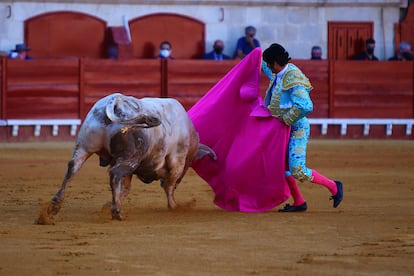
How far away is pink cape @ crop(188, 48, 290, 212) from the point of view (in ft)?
22.6

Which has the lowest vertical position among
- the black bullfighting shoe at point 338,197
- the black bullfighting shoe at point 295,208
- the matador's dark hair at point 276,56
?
the black bullfighting shoe at point 295,208

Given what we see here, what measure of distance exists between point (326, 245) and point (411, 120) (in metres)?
10.1

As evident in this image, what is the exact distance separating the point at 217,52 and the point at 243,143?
7.95 meters

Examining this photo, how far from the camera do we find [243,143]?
710 centimetres

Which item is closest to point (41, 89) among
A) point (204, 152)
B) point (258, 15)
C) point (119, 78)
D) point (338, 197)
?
point (119, 78)

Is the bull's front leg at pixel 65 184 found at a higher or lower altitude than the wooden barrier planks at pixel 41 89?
lower

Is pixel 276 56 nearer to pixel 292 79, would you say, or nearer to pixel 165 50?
pixel 292 79

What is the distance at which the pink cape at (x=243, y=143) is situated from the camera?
6.88m

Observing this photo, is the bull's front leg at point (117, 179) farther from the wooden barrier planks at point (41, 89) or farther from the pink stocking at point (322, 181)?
the wooden barrier planks at point (41, 89)

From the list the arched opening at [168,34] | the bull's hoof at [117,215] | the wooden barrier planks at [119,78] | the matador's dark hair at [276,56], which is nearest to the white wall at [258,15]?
the arched opening at [168,34]

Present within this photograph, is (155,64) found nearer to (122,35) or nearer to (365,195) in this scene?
(122,35)

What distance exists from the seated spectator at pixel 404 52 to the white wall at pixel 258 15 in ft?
2.03

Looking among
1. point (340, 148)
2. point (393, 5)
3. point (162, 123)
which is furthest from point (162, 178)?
point (393, 5)

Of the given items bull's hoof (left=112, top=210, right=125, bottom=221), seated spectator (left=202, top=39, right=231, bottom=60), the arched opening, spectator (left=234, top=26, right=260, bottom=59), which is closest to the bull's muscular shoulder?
bull's hoof (left=112, top=210, right=125, bottom=221)
